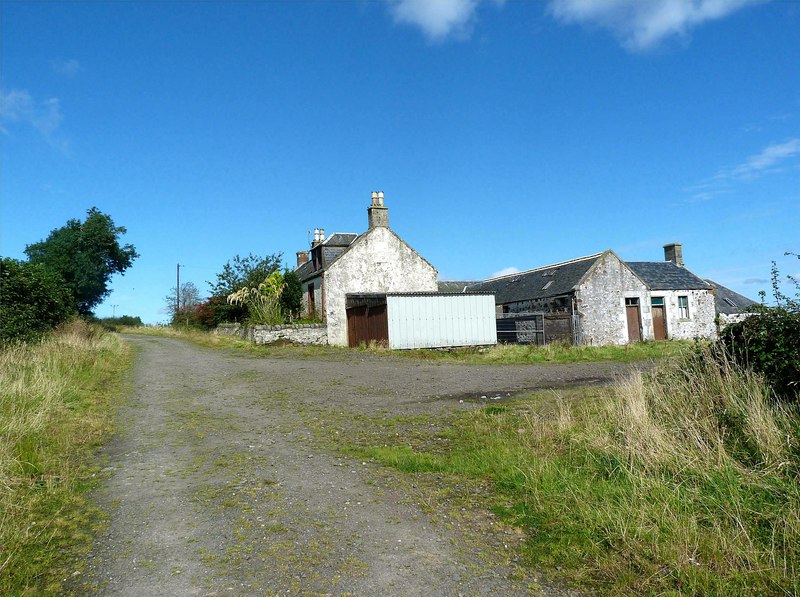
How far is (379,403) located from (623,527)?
21.3ft

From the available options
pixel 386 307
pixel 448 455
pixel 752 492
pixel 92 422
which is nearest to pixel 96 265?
pixel 386 307

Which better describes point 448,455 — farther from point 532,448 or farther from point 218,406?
point 218,406

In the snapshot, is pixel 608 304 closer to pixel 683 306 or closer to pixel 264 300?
pixel 683 306

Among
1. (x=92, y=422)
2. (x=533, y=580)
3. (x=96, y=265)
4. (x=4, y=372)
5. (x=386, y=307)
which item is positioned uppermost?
(x=96, y=265)

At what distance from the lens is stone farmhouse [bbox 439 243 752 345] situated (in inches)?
1086

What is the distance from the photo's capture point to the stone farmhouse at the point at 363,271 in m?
27.2

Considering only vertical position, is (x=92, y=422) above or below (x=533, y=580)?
above

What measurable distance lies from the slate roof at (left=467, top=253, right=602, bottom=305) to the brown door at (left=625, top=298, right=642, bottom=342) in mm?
3182

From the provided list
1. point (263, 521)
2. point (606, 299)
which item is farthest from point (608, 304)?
point (263, 521)

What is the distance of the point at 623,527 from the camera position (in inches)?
158

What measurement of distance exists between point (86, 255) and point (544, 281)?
A: 34.5 m

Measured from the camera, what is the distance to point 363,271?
91.4 ft

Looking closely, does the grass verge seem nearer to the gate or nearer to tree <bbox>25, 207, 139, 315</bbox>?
the gate

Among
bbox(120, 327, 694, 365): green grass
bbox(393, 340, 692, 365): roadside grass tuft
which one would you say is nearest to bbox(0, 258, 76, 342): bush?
bbox(120, 327, 694, 365): green grass
